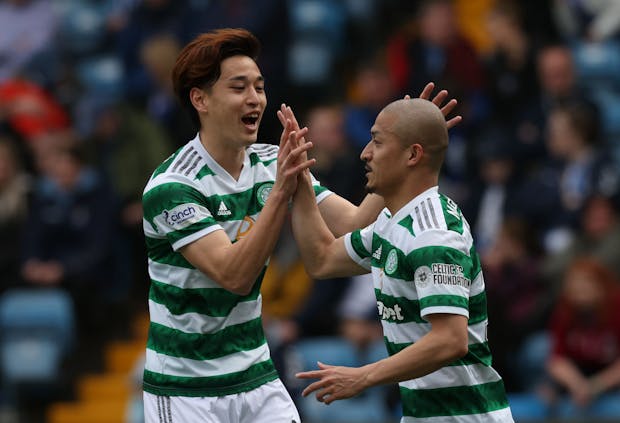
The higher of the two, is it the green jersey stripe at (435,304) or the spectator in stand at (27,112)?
the spectator in stand at (27,112)

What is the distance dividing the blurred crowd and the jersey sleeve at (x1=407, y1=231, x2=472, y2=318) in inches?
159

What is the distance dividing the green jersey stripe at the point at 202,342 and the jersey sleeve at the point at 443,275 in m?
0.89

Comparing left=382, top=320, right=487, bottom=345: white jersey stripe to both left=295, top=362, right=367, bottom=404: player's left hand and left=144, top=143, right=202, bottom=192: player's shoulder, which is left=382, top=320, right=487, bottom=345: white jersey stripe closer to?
left=295, top=362, right=367, bottom=404: player's left hand

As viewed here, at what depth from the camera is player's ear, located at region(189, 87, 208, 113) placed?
5469mm

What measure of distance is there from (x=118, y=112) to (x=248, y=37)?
642 centimetres

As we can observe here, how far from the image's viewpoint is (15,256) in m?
11.1

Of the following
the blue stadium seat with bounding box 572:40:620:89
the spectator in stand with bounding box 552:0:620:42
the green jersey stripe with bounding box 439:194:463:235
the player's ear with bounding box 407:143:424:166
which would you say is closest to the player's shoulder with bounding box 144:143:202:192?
the player's ear with bounding box 407:143:424:166

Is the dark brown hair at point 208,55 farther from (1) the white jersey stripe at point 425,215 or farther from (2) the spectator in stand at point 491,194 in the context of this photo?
(2) the spectator in stand at point 491,194

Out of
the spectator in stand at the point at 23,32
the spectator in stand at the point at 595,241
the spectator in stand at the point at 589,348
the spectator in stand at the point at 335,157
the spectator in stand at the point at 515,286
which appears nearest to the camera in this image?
the spectator in stand at the point at 589,348

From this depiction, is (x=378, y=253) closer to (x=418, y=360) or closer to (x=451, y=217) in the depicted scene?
(x=451, y=217)

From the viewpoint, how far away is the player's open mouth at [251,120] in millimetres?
5414

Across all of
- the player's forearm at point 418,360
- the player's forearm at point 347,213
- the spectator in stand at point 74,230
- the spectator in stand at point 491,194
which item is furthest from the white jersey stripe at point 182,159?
the spectator in stand at point 74,230

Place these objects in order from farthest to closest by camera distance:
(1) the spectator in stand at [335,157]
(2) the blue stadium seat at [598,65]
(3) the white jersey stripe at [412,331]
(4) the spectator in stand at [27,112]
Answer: (4) the spectator in stand at [27,112]
(2) the blue stadium seat at [598,65]
(1) the spectator in stand at [335,157]
(3) the white jersey stripe at [412,331]

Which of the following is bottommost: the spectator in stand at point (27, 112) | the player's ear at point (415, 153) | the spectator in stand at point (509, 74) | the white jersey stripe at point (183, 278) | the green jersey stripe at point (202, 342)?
the green jersey stripe at point (202, 342)
